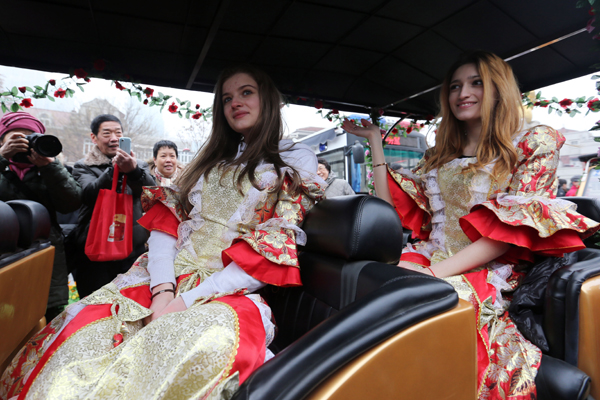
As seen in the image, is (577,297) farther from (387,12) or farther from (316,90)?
(316,90)

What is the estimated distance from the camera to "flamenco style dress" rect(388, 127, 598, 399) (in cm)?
125

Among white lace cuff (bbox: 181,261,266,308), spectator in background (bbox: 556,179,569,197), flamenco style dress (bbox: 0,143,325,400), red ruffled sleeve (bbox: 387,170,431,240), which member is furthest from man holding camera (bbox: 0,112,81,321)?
spectator in background (bbox: 556,179,569,197)

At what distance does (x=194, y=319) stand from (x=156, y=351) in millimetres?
111

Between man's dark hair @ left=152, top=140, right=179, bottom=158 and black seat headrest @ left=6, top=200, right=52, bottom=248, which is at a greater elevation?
man's dark hair @ left=152, top=140, right=179, bottom=158

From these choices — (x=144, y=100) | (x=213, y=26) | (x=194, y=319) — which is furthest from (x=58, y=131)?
(x=194, y=319)

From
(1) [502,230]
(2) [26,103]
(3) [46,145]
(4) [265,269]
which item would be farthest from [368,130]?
(2) [26,103]

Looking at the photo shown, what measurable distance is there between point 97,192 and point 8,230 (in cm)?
102

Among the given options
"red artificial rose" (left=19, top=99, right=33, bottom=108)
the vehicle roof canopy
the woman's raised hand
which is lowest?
the woman's raised hand

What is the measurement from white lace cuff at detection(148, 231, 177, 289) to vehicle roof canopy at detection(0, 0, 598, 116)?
0.93m

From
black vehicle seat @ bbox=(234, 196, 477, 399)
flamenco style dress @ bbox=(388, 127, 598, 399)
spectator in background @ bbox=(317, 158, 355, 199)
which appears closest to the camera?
black vehicle seat @ bbox=(234, 196, 477, 399)

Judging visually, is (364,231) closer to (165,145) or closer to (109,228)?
(109,228)

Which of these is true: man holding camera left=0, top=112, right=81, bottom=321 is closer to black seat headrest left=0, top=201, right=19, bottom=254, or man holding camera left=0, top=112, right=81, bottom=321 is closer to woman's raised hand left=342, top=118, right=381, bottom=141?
black seat headrest left=0, top=201, right=19, bottom=254

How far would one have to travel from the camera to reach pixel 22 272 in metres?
1.54

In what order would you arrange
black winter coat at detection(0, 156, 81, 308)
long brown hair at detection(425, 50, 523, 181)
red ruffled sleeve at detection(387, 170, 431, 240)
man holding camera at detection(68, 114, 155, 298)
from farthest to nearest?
man holding camera at detection(68, 114, 155, 298) < black winter coat at detection(0, 156, 81, 308) < red ruffled sleeve at detection(387, 170, 431, 240) < long brown hair at detection(425, 50, 523, 181)
